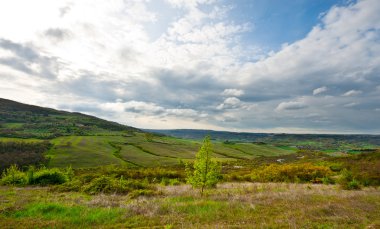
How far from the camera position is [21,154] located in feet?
308

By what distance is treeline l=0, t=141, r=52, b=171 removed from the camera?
3242 inches

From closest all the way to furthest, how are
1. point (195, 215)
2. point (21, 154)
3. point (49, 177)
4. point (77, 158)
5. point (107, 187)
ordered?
point (195, 215) → point (107, 187) → point (49, 177) → point (77, 158) → point (21, 154)

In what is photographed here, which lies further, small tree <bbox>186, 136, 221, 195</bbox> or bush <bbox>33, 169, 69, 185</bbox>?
bush <bbox>33, 169, 69, 185</bbox>

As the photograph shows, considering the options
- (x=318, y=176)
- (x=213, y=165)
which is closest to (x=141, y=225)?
(x=213, y=165)

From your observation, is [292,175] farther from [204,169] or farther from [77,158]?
[77,158]

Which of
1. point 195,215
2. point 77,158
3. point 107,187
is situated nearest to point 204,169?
point 195,215

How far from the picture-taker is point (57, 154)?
319 feet

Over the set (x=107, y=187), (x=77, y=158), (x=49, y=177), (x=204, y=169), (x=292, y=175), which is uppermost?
(x=204, y=169)

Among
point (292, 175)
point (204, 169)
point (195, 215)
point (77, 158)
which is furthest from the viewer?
point (77, 158)

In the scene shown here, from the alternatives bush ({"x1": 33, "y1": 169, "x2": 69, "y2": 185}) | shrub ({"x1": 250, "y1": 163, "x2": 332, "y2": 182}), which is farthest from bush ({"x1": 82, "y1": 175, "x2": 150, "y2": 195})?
shrub ({"x1": 250, "y1": 163, "x2": 332, "y2": 182})

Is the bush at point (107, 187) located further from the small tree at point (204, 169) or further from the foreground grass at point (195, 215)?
the small tree at point (204, 169)

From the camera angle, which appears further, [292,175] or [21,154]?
[21,154]

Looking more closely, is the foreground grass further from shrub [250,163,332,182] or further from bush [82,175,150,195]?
shrub [250,163,332,182]

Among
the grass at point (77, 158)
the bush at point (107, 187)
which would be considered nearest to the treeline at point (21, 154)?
the grass at point (77, 158)
